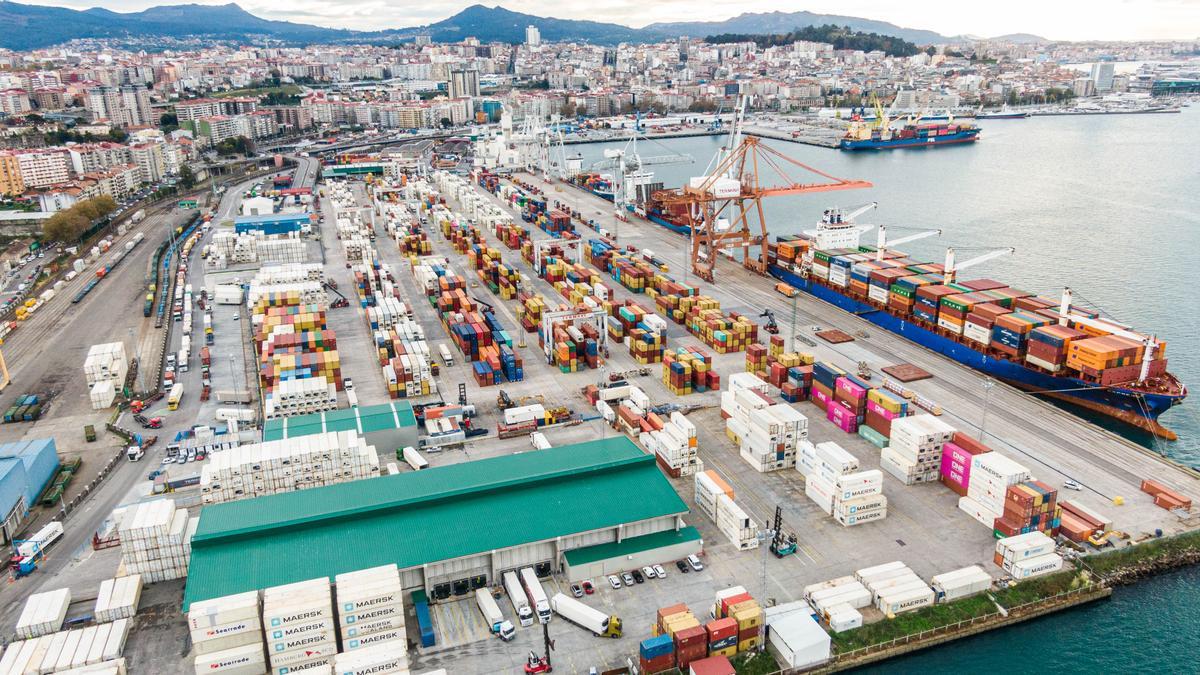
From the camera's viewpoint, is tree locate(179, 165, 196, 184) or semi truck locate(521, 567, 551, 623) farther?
tree locate(179, 165, 196, 184)

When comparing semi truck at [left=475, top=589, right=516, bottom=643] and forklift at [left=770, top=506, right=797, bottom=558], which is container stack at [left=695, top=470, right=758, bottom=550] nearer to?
forklift at [left=770, top=506, right=797, bottom=558]

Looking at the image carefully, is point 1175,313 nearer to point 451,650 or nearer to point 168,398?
point 451,650

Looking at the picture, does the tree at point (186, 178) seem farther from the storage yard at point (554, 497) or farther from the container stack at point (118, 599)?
the container stack at point (118, 599)

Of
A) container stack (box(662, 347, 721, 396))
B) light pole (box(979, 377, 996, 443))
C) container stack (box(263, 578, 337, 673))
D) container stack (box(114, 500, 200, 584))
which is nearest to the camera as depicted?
container stack (box(263, 578, 337, 673))

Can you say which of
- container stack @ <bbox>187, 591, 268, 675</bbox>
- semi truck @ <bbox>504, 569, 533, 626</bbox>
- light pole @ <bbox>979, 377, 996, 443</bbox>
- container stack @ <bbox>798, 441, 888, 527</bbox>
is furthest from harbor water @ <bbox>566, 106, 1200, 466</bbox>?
container stack @ <bbox>187, 591, 268, 675</bbox>

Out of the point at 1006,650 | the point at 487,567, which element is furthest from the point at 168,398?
the point at 1006,650

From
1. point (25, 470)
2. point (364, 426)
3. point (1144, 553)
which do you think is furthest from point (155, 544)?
point (1144, 553)

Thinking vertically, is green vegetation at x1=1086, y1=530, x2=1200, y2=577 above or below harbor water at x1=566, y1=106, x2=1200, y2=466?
below
